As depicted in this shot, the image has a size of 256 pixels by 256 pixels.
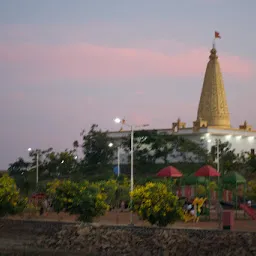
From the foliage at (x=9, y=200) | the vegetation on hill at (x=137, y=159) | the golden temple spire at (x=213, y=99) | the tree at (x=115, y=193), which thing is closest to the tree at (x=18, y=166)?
the vegetation on hill at (x=137, y=159)

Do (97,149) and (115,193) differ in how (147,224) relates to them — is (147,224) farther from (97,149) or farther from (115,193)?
(97,149)

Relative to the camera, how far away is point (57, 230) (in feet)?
95.4

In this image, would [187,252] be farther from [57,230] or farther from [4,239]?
[4,239]

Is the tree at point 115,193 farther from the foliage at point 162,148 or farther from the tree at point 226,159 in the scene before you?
the foliage at point 162,148

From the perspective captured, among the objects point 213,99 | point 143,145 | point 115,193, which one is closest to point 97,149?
point 143,145

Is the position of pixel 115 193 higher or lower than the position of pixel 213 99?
lower

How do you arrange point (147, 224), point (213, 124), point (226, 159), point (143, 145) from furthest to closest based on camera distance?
point (213, 124) → point (143, 145) → point (226, 159) → point (147, 224)

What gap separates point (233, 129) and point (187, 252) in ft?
153

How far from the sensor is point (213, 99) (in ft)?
247

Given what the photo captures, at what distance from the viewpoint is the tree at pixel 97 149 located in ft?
236

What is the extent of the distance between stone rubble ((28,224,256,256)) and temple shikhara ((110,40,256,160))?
132 feet

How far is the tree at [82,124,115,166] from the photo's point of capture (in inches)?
2827

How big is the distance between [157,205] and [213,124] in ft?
153

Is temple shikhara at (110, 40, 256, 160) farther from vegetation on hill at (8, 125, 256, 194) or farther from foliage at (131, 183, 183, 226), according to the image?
foliage at (131, 183, 183, 226)
